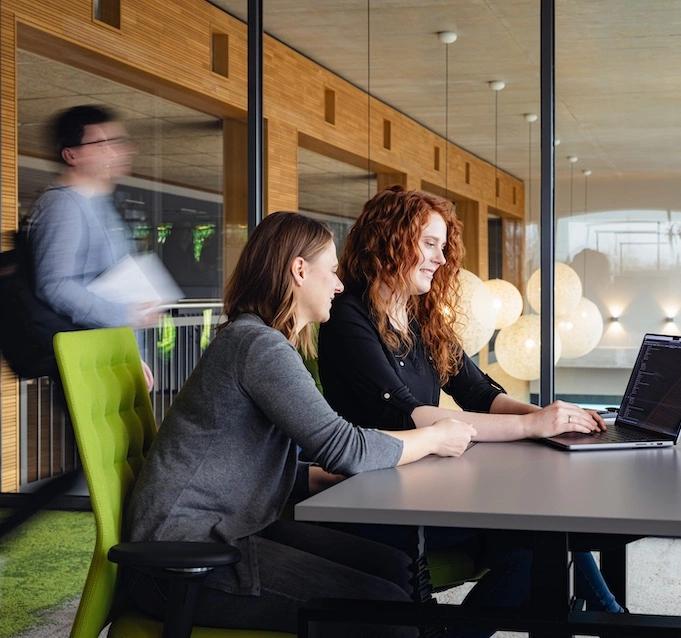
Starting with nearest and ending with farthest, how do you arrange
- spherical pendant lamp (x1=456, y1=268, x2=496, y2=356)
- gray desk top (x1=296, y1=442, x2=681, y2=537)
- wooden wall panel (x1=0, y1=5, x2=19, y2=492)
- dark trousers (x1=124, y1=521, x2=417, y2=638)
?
1. gray desk top (x1=296, y1=442, x2=681, y2=537)
2. dark trousers (x1=124, y1=521, x2=417, y2=638)
3. wooden wall panel (x1=0, y1=5, x2=19, y2=492)
4. spherical pendant lamp (x1=456, y1=268, x2=496, y2=356)

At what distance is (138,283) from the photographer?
4.91 m

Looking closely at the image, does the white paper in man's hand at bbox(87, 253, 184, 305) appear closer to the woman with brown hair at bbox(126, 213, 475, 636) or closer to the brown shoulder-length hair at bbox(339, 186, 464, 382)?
the brown shoulder-length hair at bbox(339, 186, 464, 382)

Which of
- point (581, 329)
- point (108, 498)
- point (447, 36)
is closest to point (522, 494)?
point (108, 498)

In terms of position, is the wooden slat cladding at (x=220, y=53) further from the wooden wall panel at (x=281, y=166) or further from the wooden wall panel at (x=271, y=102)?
the wooden wall panel at (x=281, y=166)

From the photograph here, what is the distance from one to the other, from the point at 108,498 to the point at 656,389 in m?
1.34

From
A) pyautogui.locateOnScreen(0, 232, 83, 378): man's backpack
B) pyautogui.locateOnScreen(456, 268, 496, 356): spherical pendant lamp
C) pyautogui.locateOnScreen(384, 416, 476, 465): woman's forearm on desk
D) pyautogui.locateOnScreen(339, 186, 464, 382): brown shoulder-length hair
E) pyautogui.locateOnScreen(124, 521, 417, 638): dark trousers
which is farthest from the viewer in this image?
pyautogui.locateOnScreen(456, 268, 496, 356): spherical pendant lamp

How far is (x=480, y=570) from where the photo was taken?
2494mm

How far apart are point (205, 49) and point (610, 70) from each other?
74.5 inches

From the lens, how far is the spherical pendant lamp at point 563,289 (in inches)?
181

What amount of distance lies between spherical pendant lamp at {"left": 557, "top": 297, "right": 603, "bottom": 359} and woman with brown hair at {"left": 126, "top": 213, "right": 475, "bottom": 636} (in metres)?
2.61

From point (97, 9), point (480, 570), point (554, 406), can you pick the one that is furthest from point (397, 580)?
point (97, 9)

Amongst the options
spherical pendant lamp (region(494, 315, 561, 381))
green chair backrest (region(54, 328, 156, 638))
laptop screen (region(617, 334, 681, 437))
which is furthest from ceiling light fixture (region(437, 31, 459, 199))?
green chair backrest (region(54, 328, 156, 638))

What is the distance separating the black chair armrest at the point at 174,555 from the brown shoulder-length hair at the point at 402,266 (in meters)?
1.07

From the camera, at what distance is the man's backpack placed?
444cm
